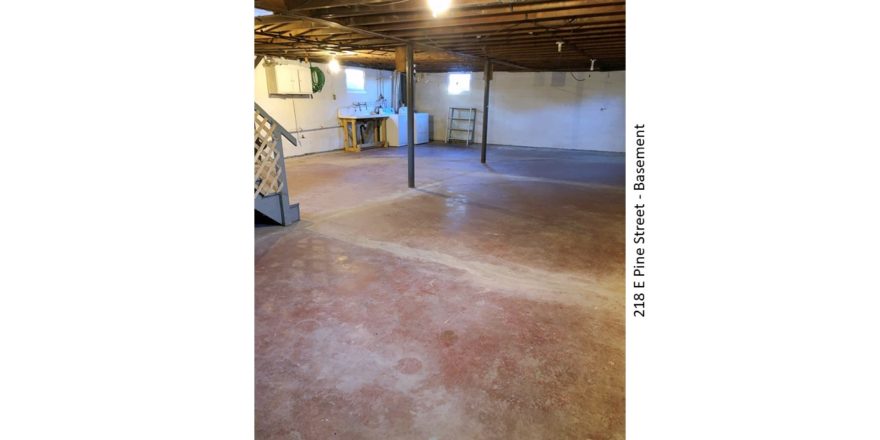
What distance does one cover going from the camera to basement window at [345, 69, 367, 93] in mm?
11203

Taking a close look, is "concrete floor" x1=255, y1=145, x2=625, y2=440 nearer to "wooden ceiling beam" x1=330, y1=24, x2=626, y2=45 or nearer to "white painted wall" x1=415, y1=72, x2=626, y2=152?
"wooden ceiling beam" x1=330, y1=24, x2=626, y2=45

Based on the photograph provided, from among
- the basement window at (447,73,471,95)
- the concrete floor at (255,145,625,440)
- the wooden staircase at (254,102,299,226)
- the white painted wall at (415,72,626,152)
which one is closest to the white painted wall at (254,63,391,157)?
the basement window at (447,73,471,95)

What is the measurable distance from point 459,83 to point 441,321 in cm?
1097

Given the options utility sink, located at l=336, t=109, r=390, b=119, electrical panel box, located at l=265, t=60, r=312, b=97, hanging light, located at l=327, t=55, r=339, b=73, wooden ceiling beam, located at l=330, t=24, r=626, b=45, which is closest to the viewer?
wooden ceiling beam, located at l=330, t=24, r=626, b=45

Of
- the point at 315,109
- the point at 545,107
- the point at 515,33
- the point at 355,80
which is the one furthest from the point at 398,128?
the point at 515,33

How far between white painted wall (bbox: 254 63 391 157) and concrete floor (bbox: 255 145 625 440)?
4485 millimetres

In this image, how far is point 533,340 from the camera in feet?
8.04

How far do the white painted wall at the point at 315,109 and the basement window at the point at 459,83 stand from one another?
2226 millimetres

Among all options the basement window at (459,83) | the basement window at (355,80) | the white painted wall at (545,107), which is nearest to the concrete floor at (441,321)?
the white painted wall at (545,107)
